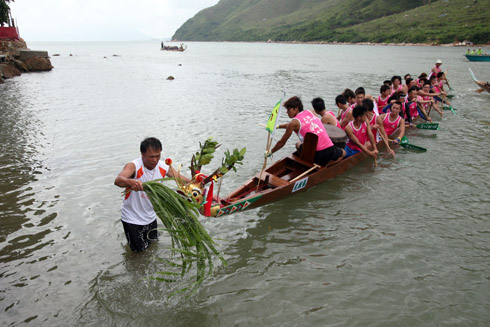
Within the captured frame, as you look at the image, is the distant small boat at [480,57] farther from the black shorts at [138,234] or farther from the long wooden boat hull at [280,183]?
the black shorts at [138,234]

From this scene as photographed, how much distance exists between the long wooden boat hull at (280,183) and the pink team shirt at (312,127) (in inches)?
22.4

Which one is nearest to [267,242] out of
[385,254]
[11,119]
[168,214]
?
[385,254]

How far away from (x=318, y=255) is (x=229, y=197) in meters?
1.89

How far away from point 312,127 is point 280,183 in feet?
5.15

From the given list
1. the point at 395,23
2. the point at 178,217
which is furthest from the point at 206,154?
the point at 395,23

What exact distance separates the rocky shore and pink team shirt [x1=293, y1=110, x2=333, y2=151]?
30601 mm

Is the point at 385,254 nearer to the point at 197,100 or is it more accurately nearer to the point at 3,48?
the point at 197,100

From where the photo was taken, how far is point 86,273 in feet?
17.1

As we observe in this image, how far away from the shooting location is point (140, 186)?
3984 millimetres

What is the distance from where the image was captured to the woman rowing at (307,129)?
7.24 metres

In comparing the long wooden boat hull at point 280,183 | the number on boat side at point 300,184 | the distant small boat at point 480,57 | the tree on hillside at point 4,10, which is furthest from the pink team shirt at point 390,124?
the distant small boat at point 480,57

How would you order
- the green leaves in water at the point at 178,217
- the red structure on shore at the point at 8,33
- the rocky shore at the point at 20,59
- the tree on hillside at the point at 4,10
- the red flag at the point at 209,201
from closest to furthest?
the green leaves in water at the point at 178,217 → the red flag at the point at 209,201 → the rocky shore at the point at 20,59 → the tree on hillside at the point at 4,10 → the red structure on shore at the point at 8,33

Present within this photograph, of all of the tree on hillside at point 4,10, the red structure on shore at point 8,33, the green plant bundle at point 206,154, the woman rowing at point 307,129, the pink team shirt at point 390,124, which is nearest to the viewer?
the green plant bundle at point 206,154

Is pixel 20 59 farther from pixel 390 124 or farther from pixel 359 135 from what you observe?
pixel 359 135
